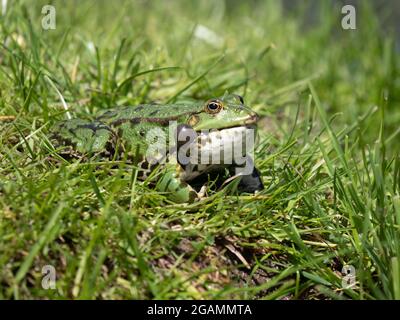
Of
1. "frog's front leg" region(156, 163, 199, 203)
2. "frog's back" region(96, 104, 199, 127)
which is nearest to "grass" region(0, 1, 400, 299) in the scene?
"frog's front leg" region(156, 163, 199, 203)

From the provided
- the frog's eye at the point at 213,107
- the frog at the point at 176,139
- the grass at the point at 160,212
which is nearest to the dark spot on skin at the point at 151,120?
the frog at the point at 176,139

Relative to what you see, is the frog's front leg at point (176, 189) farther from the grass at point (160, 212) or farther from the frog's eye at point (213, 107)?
the frog's eye at point (213, 107)

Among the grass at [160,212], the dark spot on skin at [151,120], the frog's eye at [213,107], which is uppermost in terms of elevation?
the frog's eye at [213,107]

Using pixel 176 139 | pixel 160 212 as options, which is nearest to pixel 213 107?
pixel 176 139

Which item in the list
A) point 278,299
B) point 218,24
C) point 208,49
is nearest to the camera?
point 278,299

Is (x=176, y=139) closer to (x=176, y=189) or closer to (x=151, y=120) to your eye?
(x=151, y=120)

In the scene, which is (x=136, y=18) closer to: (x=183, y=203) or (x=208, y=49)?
(x=208, y=49)

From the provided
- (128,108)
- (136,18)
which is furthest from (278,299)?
(136,18)
